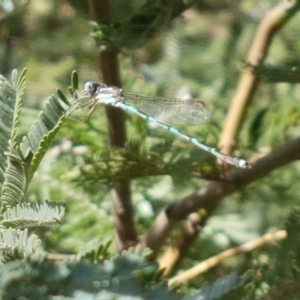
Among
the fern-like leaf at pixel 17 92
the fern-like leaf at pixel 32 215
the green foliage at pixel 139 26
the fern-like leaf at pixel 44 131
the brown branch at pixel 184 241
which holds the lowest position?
the brown branch at pixel 184 241

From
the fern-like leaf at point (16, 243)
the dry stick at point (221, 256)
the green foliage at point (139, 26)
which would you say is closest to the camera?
the fern-like leaf at point (16, 243)

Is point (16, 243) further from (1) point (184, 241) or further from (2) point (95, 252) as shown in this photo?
(1) point (184, 241)

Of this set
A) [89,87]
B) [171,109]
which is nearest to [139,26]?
[89,87]

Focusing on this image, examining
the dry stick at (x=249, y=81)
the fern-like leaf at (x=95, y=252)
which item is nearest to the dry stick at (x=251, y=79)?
the dry stick at (x=249, y=81)

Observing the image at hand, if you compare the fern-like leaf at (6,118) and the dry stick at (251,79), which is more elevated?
the dry stick at (251,79)

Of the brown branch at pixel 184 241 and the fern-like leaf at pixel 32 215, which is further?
the brown branch at pixel 184 241

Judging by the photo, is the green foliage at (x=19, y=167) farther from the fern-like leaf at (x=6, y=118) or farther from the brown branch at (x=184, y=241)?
the brown branch at (x=184, y=241)
